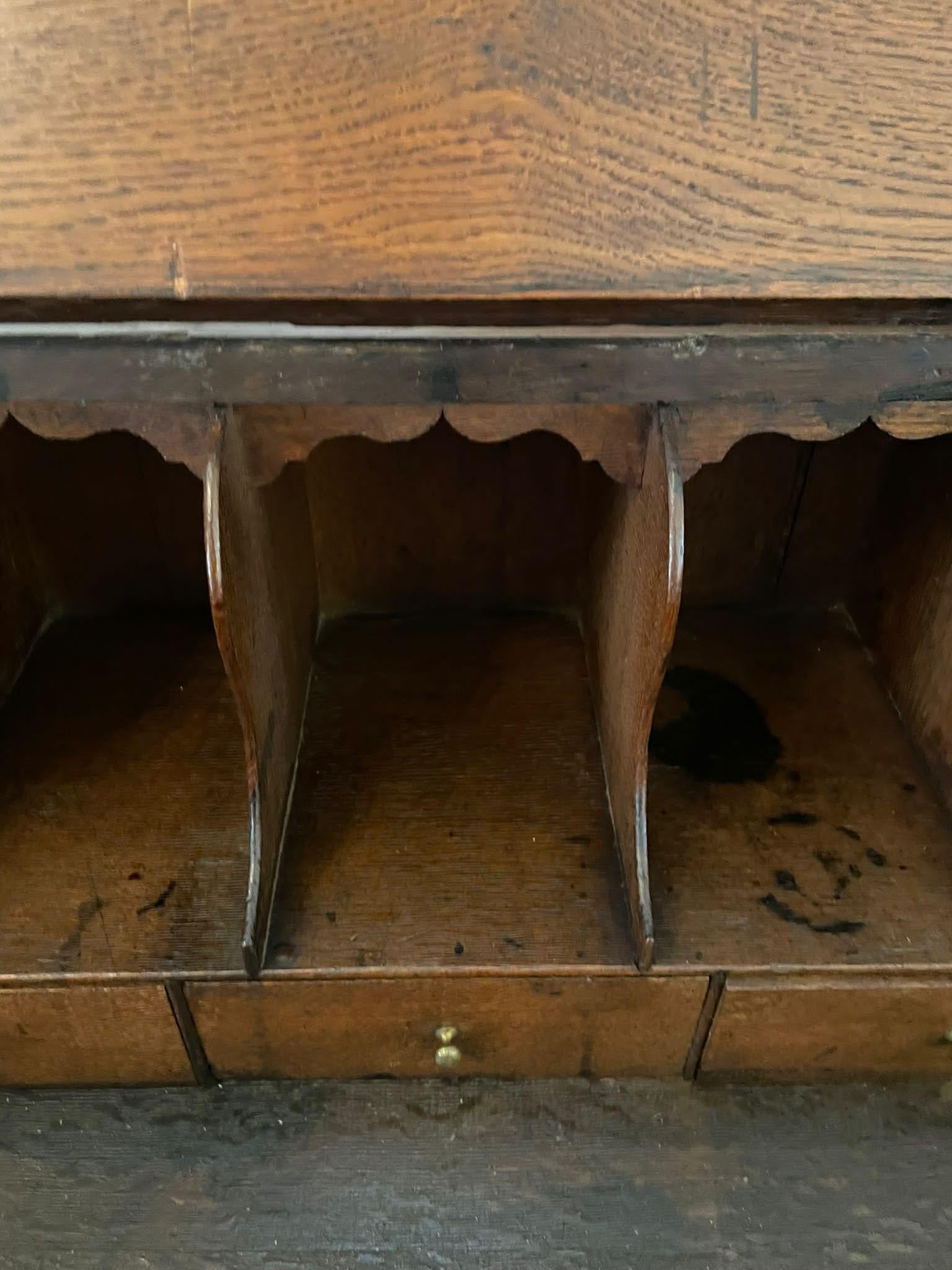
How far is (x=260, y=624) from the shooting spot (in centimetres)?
102

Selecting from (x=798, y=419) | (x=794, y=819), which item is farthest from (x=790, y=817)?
(x=798, y=419)

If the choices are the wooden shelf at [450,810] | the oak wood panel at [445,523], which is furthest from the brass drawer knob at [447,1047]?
the oak wood panel at [445,523]

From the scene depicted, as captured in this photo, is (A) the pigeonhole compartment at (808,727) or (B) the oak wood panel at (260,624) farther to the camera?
(A) the pigeonhole compartment at (808,727)

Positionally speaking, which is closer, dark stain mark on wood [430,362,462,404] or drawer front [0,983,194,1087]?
dark stain mark on wood [430,362,462,404]

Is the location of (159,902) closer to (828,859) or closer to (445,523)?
(445,523)

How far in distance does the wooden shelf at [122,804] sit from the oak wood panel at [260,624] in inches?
2.7

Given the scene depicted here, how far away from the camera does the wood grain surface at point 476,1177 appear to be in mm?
977

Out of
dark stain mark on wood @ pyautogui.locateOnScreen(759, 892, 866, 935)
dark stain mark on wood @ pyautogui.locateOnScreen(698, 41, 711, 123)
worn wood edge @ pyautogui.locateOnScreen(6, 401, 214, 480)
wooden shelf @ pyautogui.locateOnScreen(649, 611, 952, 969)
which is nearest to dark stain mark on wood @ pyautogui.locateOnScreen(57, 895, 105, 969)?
worn wood edge @ pyautogui.locateOnScreen(6, 401, 214, 480)

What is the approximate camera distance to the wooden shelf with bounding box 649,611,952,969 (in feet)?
3.29

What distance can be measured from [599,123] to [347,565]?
79cm

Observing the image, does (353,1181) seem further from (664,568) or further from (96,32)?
(96,32)

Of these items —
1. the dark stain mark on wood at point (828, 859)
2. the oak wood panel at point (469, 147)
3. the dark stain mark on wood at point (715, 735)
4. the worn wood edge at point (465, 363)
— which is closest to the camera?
the oak wood panel at point (469, 147)

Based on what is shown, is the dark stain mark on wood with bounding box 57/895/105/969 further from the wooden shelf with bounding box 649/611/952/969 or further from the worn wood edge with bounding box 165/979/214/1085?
the wooden shelf with bounding box 649/611/952/969

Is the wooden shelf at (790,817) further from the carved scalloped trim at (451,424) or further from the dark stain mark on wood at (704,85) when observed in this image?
the dark stain mark on wood at (704,85)
